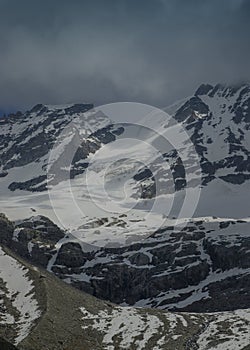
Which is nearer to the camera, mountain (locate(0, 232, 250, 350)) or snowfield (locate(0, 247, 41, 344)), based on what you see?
mountain (locate(0, 232, 250, 350))

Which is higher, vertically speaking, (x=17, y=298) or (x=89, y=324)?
(x=17, y=298)

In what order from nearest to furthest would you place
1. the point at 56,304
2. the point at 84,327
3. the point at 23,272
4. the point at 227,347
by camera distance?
the point at 227,347, the point at 84,327, the point at 56,304, the point at 23,272

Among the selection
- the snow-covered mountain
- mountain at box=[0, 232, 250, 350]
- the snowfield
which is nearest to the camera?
the snow-covered mountain

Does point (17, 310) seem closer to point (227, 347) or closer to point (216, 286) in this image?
point (227, 347)

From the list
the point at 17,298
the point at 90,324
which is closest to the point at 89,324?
the point at 90,324

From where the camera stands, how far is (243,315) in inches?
4112

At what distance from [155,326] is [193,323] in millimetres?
8157

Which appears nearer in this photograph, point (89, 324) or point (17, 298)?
point (89, 324)

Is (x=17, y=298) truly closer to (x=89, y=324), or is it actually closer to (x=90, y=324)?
(x=89, y=324)

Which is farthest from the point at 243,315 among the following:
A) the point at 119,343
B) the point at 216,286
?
the point at 216,286

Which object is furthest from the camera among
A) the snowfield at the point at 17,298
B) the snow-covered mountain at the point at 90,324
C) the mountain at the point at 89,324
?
the snowfield at the point at 17,298

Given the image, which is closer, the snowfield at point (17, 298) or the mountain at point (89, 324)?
the mountain at point (89, 324)

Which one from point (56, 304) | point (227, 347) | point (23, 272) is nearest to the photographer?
point (227, 347)

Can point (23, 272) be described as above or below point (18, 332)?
above
